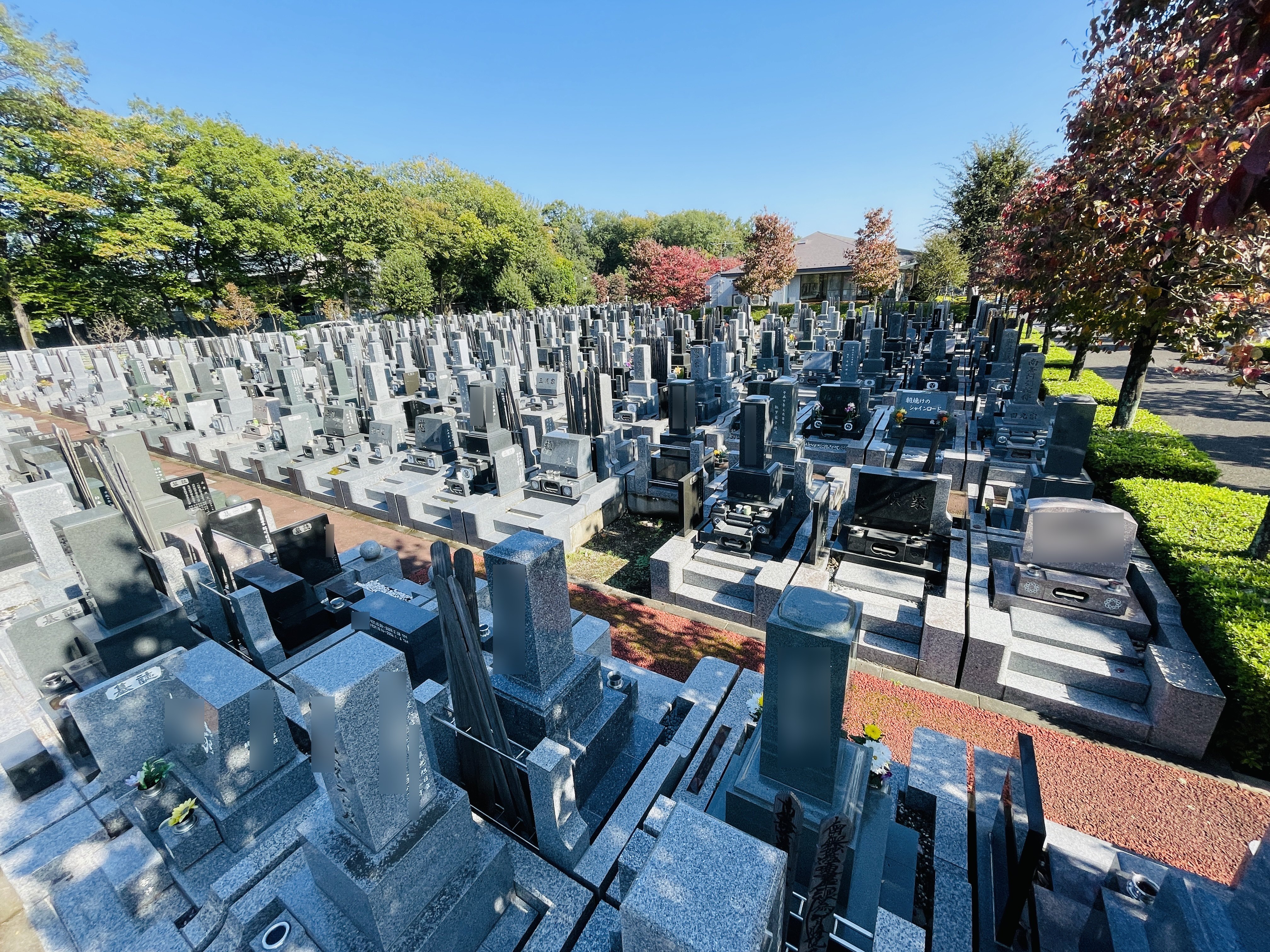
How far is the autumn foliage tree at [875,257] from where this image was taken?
40.3 m

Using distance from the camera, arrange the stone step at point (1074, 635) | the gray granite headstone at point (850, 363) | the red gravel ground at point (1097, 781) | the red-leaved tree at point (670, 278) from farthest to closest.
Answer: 1. the red-leaved tree at point (670, 278)
2. the gray granite headstone at point (850, 363)
3. the stone step at point (1074, 635)
4. the red gravel ground at point (1097, 781)

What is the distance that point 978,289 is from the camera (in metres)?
33.6

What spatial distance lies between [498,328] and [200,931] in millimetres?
29814

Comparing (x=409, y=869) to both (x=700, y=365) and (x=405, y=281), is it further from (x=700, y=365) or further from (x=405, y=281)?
(x=405, y=281)

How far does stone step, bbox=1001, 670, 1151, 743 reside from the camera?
526 centimetres

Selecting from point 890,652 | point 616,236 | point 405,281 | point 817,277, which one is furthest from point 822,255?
point 890,652

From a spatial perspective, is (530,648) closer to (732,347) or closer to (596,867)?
(596,867)

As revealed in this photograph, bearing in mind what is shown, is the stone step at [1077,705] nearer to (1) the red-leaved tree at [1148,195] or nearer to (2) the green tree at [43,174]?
(1) the red-leaved tree at [1148,195]

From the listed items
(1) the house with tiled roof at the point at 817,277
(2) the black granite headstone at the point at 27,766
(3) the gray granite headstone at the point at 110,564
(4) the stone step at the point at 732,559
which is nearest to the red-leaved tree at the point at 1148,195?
(4) the stone step at the point at 732,559

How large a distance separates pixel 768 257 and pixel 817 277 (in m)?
17.9

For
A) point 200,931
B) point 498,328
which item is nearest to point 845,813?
point 200,931

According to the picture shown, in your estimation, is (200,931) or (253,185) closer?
(200,931)

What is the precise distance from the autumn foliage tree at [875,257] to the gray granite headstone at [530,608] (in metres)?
43.9

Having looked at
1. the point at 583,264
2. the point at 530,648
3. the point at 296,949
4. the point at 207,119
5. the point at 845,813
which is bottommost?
the point at 296,949
